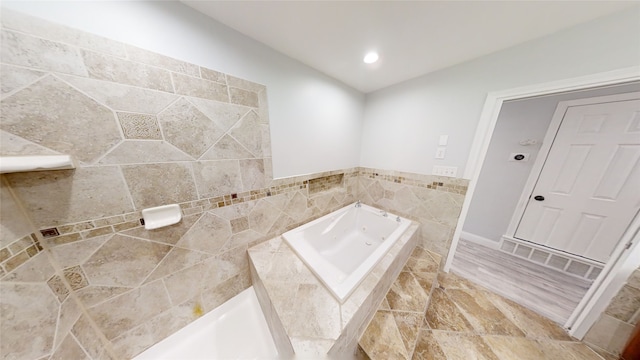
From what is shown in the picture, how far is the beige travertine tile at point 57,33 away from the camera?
59 centimetres

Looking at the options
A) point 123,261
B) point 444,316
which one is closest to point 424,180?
point 444,316

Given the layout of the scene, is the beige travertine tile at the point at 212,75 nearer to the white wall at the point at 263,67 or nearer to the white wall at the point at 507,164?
the white wall at the point at 263,67

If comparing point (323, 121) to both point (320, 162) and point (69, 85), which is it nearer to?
→ point (320, 162)

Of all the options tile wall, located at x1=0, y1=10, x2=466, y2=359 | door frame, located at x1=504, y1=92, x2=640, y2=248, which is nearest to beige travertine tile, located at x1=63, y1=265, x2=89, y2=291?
tile wall, located at x1=0, y1=10, x2=466, y2=359

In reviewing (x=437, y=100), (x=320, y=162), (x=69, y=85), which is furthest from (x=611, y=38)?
(x=69, y=85)

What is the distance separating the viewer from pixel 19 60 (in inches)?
23.8

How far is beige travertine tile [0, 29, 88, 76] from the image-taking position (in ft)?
1.93

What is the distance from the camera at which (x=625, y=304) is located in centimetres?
104

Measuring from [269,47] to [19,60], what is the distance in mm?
1144

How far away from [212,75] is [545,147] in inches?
139

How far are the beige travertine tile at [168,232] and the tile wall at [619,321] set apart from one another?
Answer: 9.54ft

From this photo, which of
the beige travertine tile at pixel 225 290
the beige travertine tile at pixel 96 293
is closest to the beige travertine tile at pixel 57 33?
the beige travertine tile at pixel 96 293

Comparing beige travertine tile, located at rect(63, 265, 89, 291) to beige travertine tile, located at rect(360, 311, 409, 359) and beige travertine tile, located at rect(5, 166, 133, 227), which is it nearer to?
beige travertine tile, located at rect(5, 166, 133, 227)

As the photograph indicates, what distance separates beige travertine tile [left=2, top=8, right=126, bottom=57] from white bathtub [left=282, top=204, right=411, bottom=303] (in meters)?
1.55
